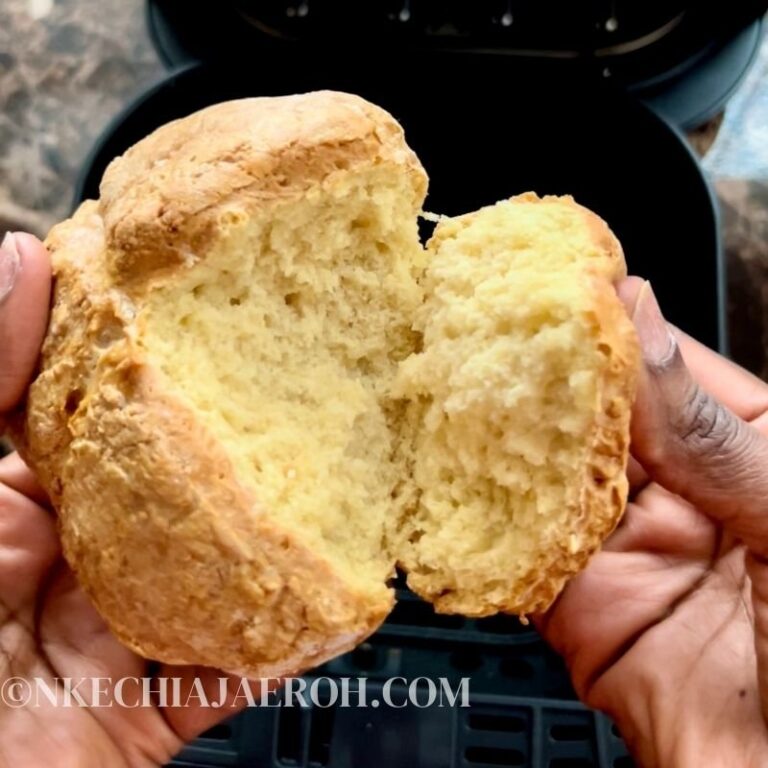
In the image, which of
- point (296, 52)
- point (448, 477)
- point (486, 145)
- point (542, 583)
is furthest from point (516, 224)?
→ point (296, 52)

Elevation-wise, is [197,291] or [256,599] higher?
[197,291]

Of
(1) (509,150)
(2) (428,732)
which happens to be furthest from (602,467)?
(1) (509,150)

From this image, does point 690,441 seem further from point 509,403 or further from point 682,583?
point 682,583

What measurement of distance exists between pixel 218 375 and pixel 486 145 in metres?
1.07

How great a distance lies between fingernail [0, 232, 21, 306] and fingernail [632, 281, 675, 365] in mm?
741

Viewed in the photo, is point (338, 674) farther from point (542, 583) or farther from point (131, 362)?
point (131, 362)

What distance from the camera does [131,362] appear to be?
0.93 m

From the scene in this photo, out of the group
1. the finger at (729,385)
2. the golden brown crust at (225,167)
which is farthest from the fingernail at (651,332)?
the finger at (729,385)

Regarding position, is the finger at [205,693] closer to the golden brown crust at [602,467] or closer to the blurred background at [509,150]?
the blurred background at [509,150]

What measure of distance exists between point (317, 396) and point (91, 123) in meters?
1.44

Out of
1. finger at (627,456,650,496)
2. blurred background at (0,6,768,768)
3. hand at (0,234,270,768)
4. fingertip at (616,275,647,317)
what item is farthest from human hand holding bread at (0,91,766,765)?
blurred background at (0,6,768,768)

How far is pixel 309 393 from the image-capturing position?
1.08 m

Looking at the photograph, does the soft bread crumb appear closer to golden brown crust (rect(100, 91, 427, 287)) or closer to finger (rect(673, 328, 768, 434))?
golden brown crust (rect(100, 91, 427, 287))

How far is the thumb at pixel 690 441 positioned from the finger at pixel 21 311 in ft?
2.34
